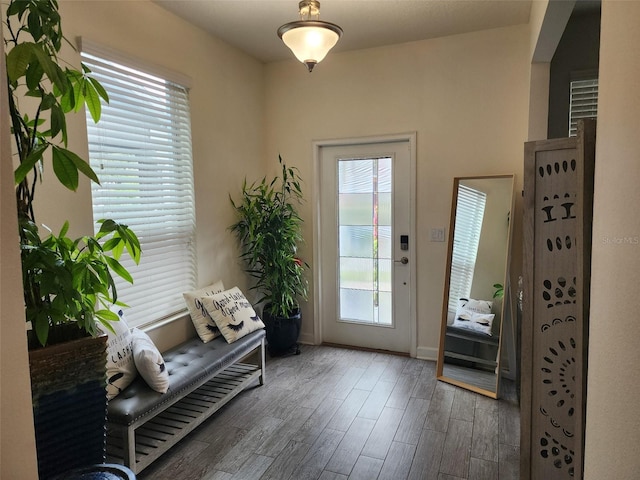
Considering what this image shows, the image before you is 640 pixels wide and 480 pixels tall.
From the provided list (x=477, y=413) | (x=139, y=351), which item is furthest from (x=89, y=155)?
(x=477, y=413)

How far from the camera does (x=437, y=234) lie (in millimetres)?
3768

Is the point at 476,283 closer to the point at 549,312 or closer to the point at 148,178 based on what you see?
the point at 549,312

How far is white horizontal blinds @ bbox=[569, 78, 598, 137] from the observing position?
3.32 metres

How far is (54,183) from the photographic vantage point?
230cm

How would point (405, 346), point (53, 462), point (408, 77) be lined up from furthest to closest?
point (405, 346)
point (408, 77)
point (53, 462)

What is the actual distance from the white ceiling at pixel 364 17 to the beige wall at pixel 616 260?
228 centimetres

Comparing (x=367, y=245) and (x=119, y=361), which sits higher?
(x=367, y=245)

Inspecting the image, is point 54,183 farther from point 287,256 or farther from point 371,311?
point 371,311

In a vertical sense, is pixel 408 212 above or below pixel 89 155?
below

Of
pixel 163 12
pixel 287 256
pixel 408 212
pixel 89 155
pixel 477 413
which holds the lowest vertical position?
pixel 477 413

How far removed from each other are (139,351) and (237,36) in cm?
259

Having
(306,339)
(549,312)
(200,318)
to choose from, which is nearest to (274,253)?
(200,318)

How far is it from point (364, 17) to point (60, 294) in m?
2.82

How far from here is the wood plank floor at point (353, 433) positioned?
2314mm
